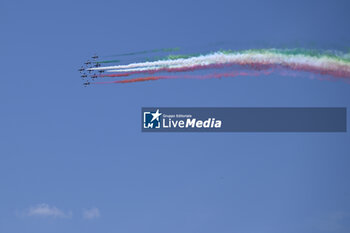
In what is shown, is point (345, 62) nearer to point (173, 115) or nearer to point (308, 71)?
point (308, 71)

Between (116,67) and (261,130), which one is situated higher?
(116,67)

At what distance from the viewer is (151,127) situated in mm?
69250

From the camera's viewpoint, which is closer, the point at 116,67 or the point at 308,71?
the point at 308,71

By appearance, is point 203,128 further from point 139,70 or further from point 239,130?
point 139,70

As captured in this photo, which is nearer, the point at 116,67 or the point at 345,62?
the point at 345,62

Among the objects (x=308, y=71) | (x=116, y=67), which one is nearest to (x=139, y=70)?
(x=116, y=67)

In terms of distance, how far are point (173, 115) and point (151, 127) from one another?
2.08 meters

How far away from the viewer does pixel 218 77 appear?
66.4m

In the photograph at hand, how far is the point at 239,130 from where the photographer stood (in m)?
68.4

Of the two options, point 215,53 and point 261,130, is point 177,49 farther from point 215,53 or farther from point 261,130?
point 261,130

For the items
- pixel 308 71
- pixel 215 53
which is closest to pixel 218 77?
pixel 215 53

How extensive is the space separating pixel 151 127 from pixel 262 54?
10.8 metres

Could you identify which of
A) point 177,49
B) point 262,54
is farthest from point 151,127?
point 262,54

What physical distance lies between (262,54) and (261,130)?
650cm
